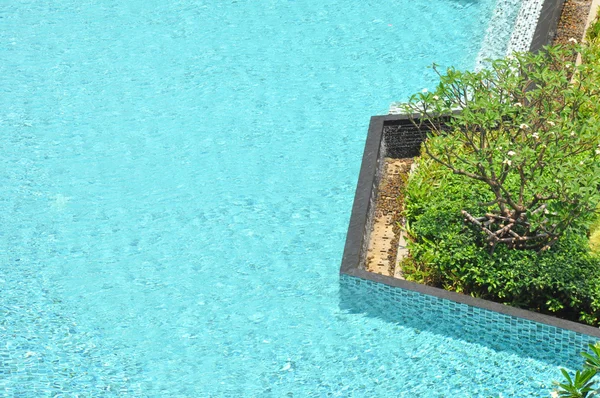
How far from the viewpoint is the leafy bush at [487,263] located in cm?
692

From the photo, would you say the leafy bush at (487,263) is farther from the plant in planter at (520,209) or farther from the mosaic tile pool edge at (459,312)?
the mosaic tile pool edge at (459,312)

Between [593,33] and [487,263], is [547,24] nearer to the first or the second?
[593,33]

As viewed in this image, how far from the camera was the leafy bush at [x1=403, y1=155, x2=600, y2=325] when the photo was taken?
6.92 meters

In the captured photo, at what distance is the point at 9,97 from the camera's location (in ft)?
33.4

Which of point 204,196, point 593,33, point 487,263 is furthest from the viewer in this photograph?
point 593,33

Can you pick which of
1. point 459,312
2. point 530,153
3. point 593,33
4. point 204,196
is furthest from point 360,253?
point 593,33

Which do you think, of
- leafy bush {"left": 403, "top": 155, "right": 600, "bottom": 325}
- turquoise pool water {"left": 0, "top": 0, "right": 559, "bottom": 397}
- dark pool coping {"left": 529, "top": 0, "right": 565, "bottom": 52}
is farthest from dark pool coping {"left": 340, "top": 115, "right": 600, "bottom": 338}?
dark pool coping {"left": 529, "top": 0, "right": 565, "bottom": 52}

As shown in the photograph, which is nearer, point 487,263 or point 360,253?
point 487,263

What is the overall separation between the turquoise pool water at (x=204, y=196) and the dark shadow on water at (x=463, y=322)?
95 millimetres

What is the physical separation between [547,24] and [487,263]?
4080 mm

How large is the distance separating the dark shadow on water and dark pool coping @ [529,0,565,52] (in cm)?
382

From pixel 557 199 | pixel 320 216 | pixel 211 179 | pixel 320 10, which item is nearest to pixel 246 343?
pixel 320 216

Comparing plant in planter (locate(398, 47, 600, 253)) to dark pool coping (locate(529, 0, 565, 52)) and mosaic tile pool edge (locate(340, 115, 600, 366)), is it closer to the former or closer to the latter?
mosaic tile pool edge (locate(340, 115, 600, 366))

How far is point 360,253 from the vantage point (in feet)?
24.6
